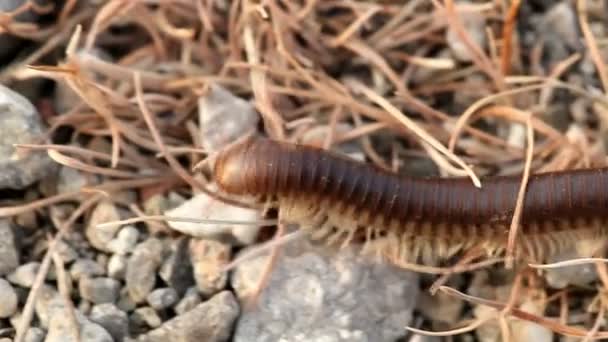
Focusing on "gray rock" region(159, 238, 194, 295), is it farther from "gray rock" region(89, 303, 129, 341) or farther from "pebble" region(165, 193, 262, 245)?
"gray rock" region(89, 303, 129, 341)

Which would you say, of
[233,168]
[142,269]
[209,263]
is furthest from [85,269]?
[233,168]

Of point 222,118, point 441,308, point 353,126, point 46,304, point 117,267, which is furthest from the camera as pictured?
point 353,126

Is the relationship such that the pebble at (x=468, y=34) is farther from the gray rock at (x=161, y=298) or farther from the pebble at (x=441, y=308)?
the gray rock at (x=161, y=298)

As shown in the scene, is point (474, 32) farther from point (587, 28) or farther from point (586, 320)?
point (586, 320)

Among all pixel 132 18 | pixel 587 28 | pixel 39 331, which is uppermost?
pixel 587 28

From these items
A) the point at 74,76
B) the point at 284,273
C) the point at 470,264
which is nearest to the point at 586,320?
the point at 470,264

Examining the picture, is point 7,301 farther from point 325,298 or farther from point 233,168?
point 325,298
